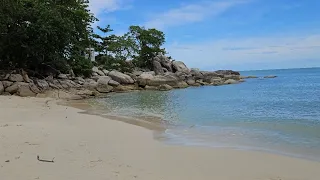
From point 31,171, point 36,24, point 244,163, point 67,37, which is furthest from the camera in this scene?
point 67,37

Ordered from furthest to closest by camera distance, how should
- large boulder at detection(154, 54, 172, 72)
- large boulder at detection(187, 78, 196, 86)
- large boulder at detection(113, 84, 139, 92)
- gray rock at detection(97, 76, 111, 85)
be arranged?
large boulder at detection(154, 54, 172, 72) → large boulder at detection(187, 78, 196, 86) → large boulder at detection(113, 84, 139, 92) → gray rock at detection(97, 76, 111, 85)

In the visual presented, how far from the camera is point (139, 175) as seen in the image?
4.80 m

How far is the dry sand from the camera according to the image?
15.7 feet

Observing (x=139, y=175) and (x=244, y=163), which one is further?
(x=244, y=163)

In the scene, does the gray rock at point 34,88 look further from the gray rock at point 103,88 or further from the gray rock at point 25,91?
the gray rock at point 103,88

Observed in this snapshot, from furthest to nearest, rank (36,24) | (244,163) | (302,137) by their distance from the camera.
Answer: (36,24), (302,137), (244,163)

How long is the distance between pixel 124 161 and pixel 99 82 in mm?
25299

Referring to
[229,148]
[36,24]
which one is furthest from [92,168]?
[36,24]

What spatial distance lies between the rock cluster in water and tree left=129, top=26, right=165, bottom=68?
4.16ft

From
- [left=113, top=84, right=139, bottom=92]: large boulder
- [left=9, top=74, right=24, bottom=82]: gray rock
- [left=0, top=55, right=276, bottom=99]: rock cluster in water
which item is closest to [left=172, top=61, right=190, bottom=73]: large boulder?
[left=0, top=55, right=276, bottom=99]: rock cluster in water

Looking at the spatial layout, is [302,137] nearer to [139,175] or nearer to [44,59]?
[139,175]

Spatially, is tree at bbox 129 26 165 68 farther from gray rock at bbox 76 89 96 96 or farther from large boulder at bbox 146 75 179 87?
gray rock at bbox 76 89 96 96

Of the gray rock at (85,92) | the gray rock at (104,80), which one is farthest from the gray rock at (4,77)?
the gray rock at (104,80)

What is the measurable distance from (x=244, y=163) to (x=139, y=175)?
2.29m
